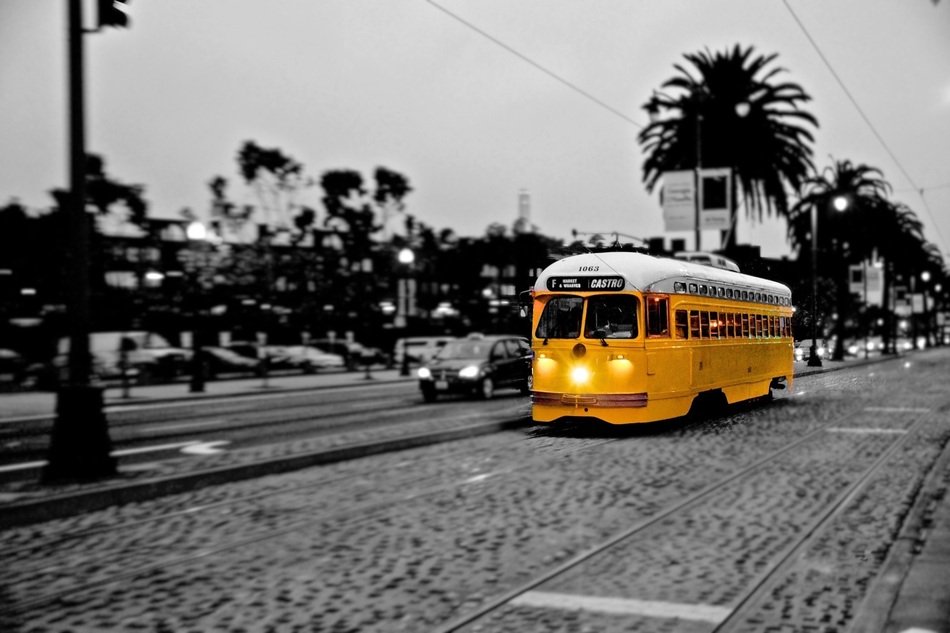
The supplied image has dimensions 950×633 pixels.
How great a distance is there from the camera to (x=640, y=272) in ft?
4.51

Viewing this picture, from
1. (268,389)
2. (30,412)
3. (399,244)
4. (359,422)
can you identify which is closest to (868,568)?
(359,422)

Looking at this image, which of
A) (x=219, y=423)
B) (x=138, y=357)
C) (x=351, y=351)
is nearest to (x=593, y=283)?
(x=219, y=423)

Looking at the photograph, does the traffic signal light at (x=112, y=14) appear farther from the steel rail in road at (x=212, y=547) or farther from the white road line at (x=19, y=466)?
the white road line at (x=19, y=466)

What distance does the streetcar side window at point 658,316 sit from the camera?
4.39 feet

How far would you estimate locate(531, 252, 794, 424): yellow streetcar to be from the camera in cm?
124

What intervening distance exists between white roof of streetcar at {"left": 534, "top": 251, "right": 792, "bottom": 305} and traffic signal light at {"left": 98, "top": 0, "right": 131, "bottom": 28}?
27.5 ft

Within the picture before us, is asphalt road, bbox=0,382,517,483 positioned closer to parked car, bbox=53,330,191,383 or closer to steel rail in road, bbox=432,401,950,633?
steel rail in road, bbox=432,401,950,633

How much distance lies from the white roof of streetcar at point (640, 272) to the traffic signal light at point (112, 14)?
27.5 ft

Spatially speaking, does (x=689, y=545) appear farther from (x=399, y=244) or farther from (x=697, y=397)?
(x=399, y=244)

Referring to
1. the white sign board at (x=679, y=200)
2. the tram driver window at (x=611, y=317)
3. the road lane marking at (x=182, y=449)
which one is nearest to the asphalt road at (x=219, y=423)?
the road lane marking at (x=182, y=449)

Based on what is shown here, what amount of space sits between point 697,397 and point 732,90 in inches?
32.2

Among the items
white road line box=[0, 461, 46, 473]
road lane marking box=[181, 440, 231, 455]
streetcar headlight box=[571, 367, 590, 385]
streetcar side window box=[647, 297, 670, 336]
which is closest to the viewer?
streetcar headlight box=[571, 367, 590, 385]

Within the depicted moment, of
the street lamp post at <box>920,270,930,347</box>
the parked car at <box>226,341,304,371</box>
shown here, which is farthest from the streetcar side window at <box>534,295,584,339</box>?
the parked car at <box>226,341,304,371</box>

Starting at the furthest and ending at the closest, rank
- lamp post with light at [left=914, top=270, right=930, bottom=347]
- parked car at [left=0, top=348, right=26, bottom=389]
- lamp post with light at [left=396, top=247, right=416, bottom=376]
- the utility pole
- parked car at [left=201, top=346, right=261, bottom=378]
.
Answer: parked car at [left=201, top=346, right=261, bottom=378]
parked car at [left=0, top=348, right=26, bottom=389]
the utility pole
lamp post with light at [left=396, top=247, right=416, bottom=376]
lamp post with light at [left=914, top=270, right=930, bottom=347]
